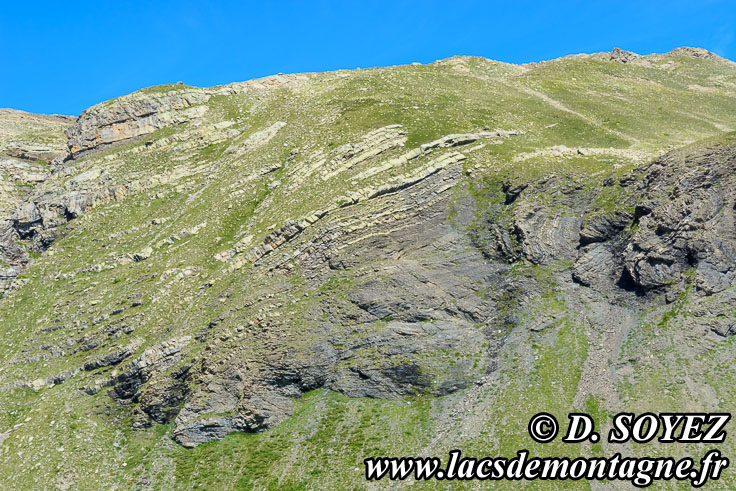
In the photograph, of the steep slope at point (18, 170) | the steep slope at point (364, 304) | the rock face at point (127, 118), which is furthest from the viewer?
the rock face at point (127, 118)

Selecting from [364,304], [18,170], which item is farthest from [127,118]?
[364,304]

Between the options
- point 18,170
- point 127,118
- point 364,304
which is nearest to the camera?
point 364,304

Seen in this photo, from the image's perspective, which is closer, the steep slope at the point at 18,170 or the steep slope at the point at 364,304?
the steep slope at the point at 364,304

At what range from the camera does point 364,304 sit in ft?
150

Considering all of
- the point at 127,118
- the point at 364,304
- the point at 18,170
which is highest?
the point at 127,118

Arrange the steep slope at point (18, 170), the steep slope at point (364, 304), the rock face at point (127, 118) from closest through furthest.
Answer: the steep slope at point (364, 304) < the steep slope at point (18, 170) < the rock face at point (127, 118)

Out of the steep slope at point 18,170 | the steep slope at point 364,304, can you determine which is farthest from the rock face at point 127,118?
the steep slope at point 364,304

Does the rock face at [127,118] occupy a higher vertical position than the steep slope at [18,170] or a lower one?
higher

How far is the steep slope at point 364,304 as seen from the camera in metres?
38.3

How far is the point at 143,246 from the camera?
2372 inches

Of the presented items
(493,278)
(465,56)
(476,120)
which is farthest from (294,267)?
(465,56)

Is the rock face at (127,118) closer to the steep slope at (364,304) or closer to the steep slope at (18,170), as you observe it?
the steep slope at (18,170)

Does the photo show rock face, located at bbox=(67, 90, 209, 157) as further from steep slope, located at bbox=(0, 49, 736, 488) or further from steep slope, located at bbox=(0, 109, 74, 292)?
steep slope, located at bbox=(0, 49, 736, 488)

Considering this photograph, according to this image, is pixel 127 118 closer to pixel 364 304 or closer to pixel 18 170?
pixel 18 170
